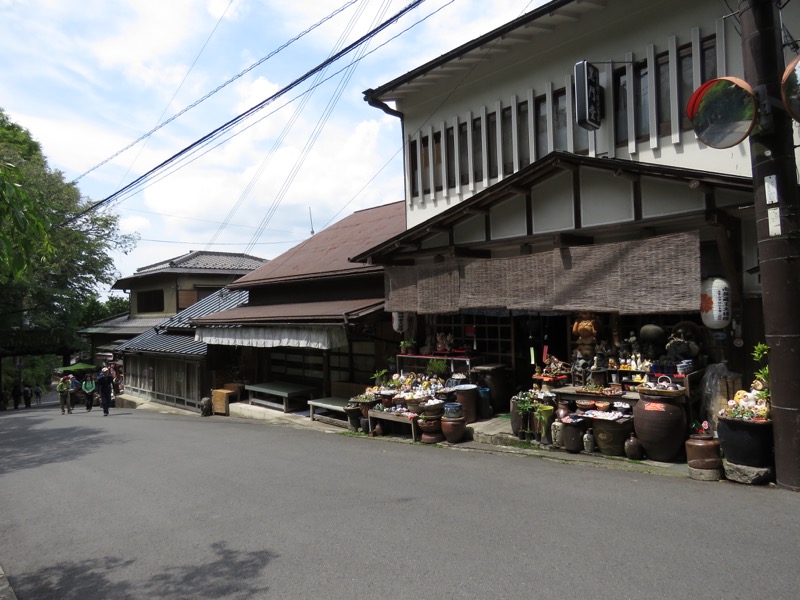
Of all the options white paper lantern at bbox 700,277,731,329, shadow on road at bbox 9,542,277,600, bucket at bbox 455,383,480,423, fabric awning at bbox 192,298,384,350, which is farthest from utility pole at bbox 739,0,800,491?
fabric awning at bbox 192,298,384,350

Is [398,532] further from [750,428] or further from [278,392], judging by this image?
Result: [278,392]

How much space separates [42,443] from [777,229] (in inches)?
704

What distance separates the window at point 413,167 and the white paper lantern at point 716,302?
810cm

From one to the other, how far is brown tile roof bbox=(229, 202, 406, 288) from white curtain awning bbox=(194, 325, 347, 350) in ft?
6.68

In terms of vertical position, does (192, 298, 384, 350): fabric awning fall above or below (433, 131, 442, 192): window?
below

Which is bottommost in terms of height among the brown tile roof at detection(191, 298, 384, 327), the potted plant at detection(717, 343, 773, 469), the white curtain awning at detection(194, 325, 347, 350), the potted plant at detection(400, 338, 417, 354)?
the potted plant at detection(717, 343, 773, 469)

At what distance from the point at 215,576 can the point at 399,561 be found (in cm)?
181

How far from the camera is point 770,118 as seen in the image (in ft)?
22.1

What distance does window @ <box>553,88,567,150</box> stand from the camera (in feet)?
37.1

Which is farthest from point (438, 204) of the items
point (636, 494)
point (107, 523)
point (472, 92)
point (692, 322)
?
point (107, 523)

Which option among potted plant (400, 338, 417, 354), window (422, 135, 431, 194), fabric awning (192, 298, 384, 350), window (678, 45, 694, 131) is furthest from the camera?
fabric awning (192, 298, 384, 350)

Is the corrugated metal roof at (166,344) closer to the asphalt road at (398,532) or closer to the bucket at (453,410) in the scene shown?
the asphalt road at (398,532)

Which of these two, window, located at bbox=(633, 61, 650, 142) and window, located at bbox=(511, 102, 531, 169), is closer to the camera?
window, located at bbox=(633, 61, 650, 142)

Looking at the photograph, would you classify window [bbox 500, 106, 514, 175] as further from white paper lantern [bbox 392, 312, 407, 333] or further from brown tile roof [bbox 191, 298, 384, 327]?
brown tile roof [bbox 191, 298, 384, 327]
